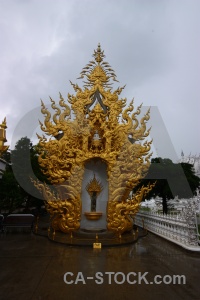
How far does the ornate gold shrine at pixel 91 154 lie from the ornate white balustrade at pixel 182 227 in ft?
5.26

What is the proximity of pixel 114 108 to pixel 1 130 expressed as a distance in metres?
6.97

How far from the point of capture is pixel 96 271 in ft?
19.5

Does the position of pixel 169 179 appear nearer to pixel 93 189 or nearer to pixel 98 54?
pixel 93 189

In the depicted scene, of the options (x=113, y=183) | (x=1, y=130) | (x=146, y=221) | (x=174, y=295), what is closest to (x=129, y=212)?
(x=113, y=183)

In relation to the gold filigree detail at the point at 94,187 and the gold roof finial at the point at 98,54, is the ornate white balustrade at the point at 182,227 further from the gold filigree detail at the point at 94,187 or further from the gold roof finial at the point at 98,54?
the gold roof finial at the point at 98,54

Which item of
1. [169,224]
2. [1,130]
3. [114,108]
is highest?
[114,108]

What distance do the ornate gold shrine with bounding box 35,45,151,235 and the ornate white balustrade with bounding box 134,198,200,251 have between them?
1604 millimetres

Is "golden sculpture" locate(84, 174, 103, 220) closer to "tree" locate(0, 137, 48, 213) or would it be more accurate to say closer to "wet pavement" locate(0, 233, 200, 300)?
"wet pavement" locate(0, 233, 200, 300)

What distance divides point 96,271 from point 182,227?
4.21 metres

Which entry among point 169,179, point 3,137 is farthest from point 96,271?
point 169,179

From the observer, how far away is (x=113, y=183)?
10367 mm

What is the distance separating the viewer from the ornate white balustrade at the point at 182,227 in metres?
7.91

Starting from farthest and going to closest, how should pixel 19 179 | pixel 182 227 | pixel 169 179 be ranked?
pixel 169 179 → pixel 19 179 → pixel 182 227

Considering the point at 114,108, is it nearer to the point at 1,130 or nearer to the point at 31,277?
the point at 1,130
